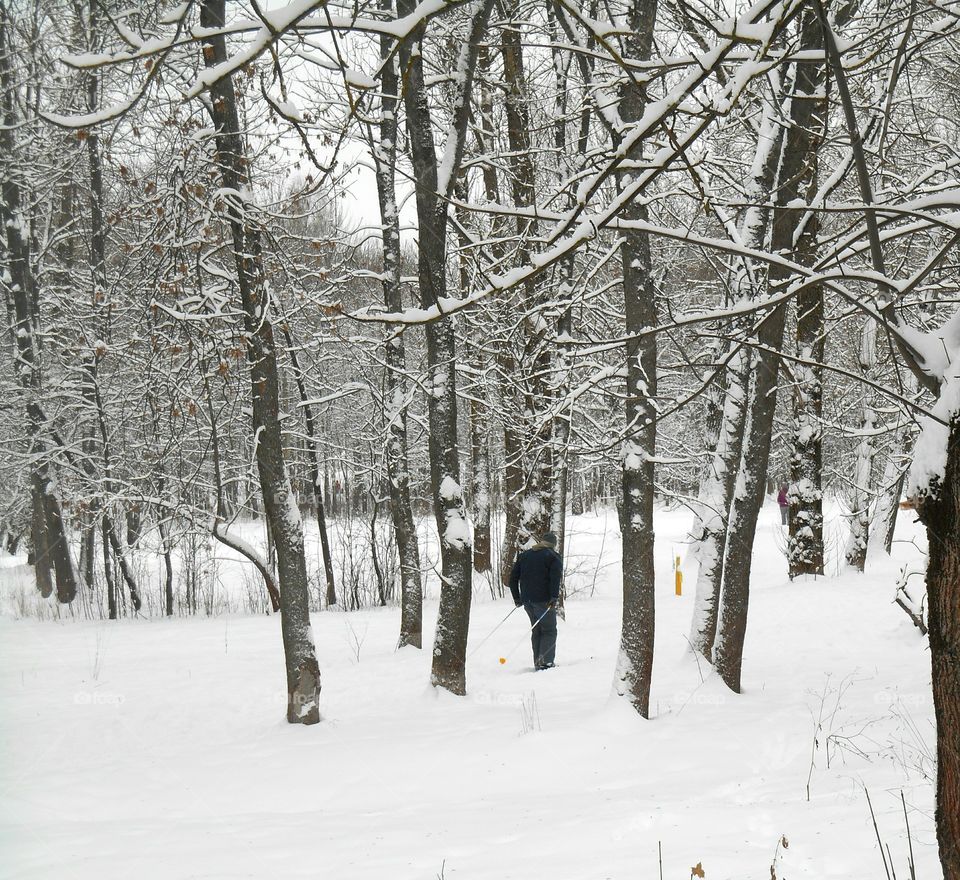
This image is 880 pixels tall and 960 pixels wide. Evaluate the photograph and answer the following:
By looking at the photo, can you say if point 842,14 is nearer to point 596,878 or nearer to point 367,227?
point 367,227

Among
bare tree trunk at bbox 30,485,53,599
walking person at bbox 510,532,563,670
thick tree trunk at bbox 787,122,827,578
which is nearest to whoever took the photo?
walking person at bbox 510,532,563,670

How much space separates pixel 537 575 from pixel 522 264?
4354 millimetres

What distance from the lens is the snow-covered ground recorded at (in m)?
3.99

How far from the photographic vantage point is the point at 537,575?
10.1 meters

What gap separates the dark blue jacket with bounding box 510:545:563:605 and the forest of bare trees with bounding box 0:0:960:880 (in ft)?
3.57

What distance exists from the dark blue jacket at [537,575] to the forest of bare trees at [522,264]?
3.57 ft

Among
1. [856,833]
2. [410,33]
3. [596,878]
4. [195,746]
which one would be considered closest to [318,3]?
[410,33]

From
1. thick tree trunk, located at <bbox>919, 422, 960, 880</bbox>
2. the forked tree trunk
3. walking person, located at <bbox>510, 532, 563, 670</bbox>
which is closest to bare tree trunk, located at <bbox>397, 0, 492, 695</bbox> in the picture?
walking person, located at <bbox>510, 532, 563, 670</bbox>

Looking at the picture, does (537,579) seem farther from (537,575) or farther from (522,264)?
(522,264)

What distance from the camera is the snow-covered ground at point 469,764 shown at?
3.99 meters

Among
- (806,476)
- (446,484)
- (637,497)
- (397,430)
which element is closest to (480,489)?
(806,476)

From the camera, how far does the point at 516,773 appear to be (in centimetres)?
573

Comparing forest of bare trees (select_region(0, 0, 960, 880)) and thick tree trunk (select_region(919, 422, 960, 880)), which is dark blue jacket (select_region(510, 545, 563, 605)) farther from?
thick tree trunk (select_region(919, 422, 960, 880))

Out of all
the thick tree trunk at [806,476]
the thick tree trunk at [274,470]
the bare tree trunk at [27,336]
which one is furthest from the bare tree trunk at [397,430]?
the bare tree trunk at [27,336]
